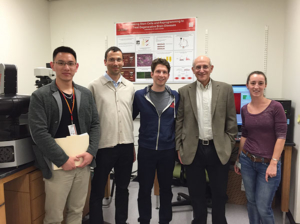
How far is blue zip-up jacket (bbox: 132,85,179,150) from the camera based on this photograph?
1.78 m

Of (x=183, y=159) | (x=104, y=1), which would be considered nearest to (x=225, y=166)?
(x=183, y=159)

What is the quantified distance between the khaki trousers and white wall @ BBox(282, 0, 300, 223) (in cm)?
199

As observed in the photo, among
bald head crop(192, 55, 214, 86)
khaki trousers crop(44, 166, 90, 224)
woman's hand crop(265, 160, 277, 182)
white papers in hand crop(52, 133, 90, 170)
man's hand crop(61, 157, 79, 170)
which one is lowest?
khaki trousers crop(44, 166, 90, 224)

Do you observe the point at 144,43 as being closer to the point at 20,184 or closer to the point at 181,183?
the point at 181,183

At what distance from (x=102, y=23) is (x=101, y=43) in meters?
0.29

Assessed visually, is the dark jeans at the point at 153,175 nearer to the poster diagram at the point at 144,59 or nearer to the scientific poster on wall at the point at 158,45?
the scientific poster on wall at the point at 158,45

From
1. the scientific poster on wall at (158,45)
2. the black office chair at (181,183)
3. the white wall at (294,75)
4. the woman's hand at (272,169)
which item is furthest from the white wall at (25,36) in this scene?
the white wall at (294,75)

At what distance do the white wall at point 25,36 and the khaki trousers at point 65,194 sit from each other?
6.44 ft

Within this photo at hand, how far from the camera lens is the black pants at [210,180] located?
68.1 inches

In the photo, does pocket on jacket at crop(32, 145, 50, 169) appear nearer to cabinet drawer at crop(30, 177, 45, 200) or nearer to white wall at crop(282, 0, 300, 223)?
cabinet drawer at crop(30, 177, 45, 200)

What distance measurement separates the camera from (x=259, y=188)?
1597mm

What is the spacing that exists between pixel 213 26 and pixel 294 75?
3.89ft

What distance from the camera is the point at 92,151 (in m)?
1.62

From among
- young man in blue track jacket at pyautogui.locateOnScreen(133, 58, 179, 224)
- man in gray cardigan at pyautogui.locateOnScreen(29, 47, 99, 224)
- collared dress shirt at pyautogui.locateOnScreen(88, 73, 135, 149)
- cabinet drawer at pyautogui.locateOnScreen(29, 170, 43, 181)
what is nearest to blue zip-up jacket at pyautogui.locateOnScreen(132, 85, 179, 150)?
young man in blue track jacket at pyautogui.locateOnScreen(133, 58, 179, 224)
